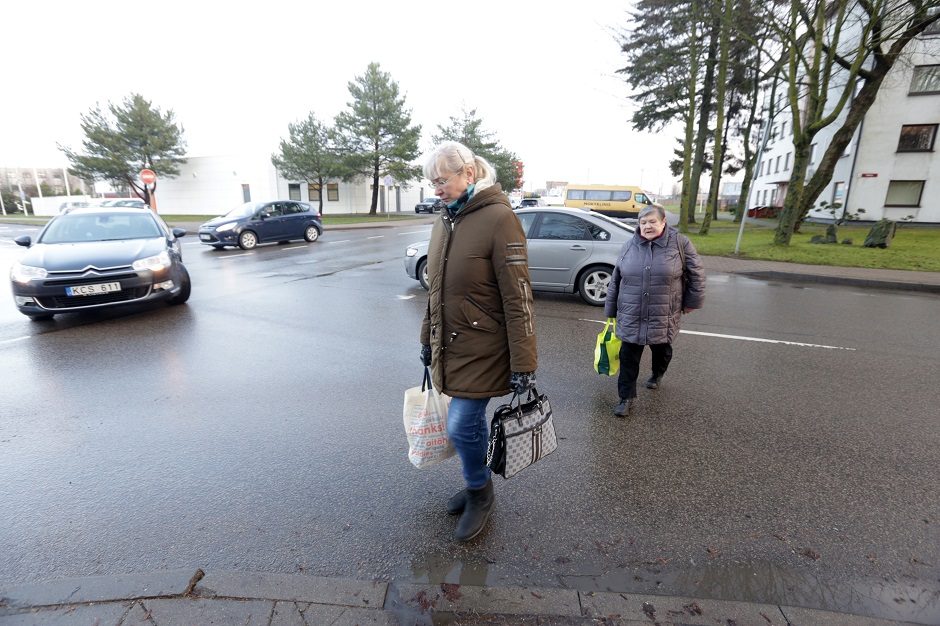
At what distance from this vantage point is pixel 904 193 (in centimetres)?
2470

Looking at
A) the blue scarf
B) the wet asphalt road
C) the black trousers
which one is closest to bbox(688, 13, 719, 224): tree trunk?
the wet asphalt road

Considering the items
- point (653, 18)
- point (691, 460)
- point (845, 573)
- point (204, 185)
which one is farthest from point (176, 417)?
point (204, 185)

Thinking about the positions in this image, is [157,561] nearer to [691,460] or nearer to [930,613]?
[691,460]

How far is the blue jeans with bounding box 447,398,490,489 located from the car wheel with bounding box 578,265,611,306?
5.79 m

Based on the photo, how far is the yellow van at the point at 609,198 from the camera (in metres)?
27.8

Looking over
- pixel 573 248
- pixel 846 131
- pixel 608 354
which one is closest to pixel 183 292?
pixel 573 248

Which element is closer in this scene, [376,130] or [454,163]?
[454,163]

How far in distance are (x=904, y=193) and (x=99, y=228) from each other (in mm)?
33543

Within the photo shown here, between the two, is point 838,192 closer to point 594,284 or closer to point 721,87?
point 721,87

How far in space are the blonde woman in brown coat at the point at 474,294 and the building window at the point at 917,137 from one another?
32.1 metres

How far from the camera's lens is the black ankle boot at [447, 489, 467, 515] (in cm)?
263

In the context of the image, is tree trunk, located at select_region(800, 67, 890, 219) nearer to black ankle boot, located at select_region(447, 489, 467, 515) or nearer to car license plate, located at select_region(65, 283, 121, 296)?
black ankle boot, located at select_region(447, 489, 467, 515)

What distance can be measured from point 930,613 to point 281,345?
5.59m

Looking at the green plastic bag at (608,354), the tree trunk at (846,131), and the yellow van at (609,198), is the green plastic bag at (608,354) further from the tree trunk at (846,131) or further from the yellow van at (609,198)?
the yellow van at (609,198)
